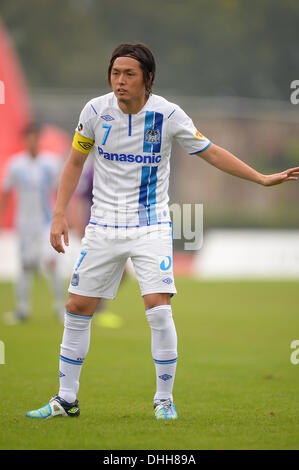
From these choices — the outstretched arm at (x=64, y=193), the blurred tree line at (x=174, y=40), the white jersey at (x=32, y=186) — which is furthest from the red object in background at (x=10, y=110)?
the outstretched arm at (x=64, y=193)

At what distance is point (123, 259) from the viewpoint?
5.93 m

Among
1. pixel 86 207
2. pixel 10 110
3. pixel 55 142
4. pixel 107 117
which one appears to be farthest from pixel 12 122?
pixel 107 117

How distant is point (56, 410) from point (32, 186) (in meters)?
7.28

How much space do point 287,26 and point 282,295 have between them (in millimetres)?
17241

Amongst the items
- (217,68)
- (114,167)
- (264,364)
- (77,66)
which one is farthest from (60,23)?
(114,167)

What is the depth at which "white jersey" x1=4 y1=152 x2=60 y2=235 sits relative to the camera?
41.9ft

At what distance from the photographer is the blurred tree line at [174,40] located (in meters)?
32.2

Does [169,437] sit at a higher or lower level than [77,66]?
lower

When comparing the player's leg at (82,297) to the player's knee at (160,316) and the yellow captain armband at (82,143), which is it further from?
the yellow captain armband at (82,143)

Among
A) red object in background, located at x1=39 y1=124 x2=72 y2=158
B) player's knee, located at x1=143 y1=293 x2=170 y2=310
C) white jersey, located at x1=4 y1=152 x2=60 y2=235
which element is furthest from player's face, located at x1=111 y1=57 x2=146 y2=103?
red object in background, located at x1=39 y1=124 x2=72 y2=158

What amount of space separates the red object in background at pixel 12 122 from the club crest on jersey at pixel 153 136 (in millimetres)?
17650

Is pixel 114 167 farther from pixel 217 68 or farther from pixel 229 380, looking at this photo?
pixel 217 68

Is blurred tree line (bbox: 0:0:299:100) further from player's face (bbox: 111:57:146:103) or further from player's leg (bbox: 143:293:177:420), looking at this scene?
player's leg (bbox: 143:293:177:420)

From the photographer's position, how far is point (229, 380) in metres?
7.90
